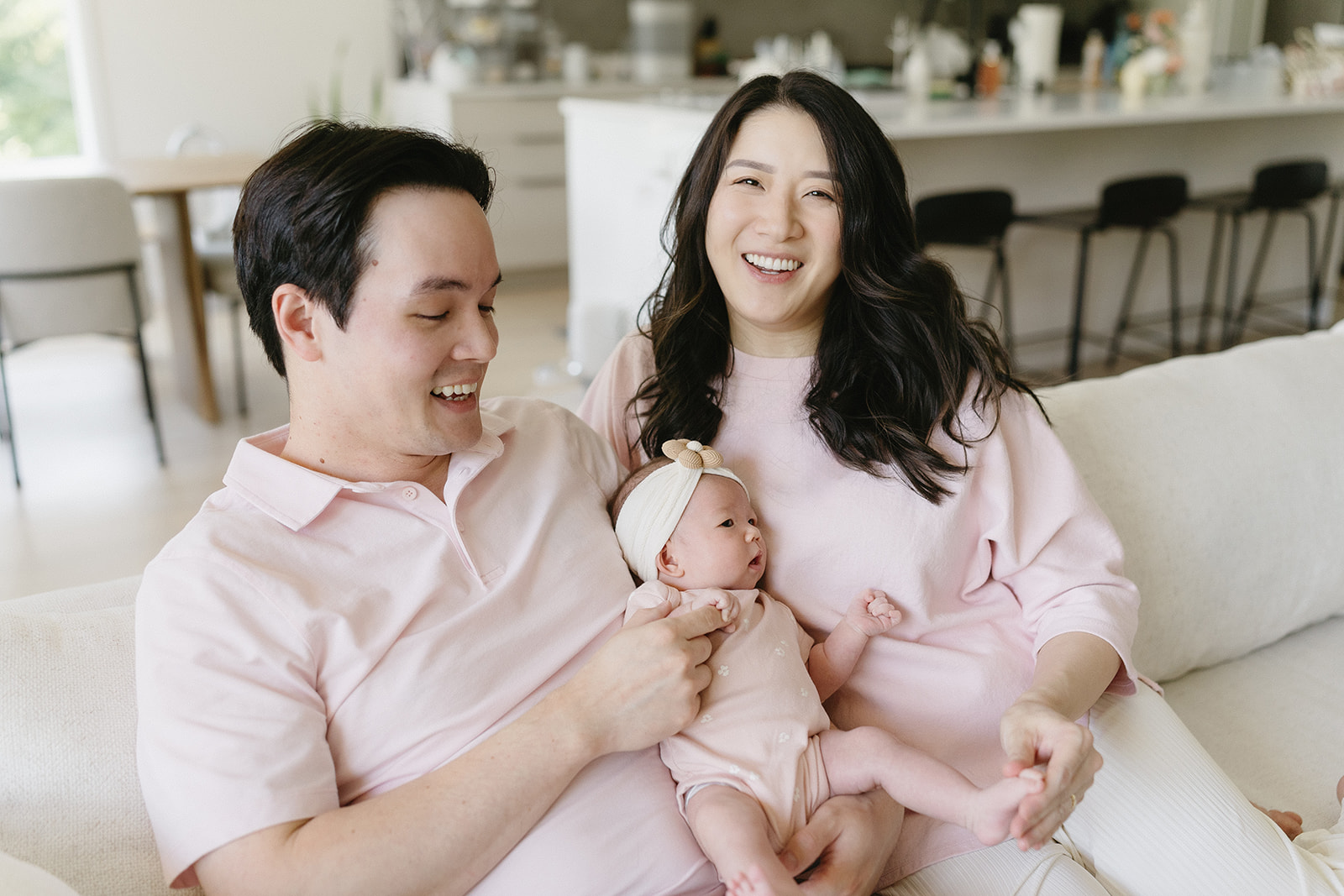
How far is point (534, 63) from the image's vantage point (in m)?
6.39

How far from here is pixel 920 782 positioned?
1134 mm

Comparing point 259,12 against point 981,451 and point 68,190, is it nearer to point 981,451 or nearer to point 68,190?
point 68,190

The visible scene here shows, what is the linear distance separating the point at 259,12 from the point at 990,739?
583 centimetres

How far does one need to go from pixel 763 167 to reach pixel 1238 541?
1.01m

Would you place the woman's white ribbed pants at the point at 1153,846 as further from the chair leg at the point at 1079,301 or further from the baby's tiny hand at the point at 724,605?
the chair leg at the point at 1079,301

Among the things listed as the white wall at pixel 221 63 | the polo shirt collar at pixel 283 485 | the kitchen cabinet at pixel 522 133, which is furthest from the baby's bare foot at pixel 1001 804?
the white wall at pixel 221 63

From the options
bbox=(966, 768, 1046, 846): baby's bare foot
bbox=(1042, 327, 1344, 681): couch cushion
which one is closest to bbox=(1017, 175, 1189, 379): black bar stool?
bbox=(1042, 327, 1344, 681): couch cushion

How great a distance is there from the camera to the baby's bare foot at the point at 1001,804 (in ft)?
3.39

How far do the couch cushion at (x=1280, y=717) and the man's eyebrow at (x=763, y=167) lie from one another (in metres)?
1.03

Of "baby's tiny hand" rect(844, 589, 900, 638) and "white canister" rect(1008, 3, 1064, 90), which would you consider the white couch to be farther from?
"white canister" rect(1008, 3, 1064, 90)

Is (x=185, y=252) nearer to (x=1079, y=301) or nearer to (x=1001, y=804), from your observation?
(x=1079, y=301)

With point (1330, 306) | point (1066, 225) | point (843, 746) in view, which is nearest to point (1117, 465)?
point (843, 746)

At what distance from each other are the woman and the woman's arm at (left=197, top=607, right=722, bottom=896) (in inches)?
11.7

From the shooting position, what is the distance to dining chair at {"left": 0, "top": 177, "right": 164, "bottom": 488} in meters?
3.31
